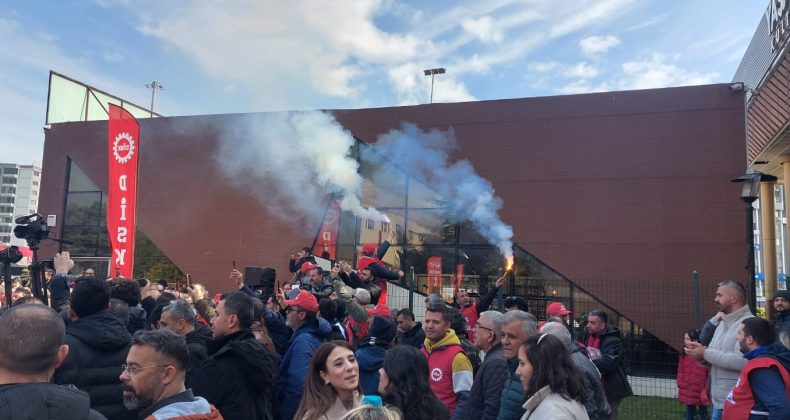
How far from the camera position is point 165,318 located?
14.2 ft

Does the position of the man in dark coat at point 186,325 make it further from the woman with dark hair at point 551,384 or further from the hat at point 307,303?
the woman with dark hair at point 551,384

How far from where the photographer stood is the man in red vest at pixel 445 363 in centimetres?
432

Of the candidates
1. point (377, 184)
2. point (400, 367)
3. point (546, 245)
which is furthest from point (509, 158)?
point (400, 367)

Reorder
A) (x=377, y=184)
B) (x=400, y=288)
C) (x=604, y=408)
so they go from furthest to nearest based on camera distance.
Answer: (x=377, y=184) < (x=400, y=288) < (x=604, y=408)

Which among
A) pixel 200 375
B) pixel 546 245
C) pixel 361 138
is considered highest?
pixel 361 138

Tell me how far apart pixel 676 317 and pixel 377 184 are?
26.8 ft

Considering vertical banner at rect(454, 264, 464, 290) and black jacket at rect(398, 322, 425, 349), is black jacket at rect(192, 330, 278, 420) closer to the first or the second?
black jacket at rect(398, 322, 425, 349)

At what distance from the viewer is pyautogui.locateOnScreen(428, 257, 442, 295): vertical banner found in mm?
14922

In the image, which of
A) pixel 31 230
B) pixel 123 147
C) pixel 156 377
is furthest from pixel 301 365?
pixel 123 147

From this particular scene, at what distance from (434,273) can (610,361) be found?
9186mm

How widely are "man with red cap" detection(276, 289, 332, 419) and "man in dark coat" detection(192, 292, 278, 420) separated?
0.49 meters

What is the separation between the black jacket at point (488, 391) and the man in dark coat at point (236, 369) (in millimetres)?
1377

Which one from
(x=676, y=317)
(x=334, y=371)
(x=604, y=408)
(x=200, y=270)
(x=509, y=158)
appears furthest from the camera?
(x=200, y=270)

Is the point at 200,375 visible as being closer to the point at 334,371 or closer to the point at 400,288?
the point at 334,371
